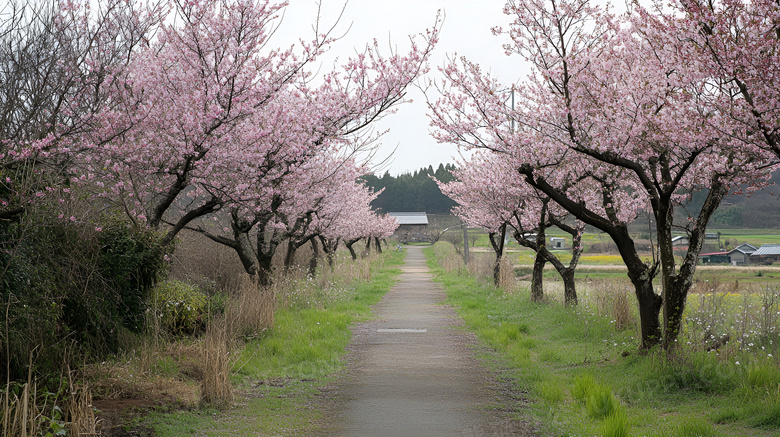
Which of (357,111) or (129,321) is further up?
(357,111)

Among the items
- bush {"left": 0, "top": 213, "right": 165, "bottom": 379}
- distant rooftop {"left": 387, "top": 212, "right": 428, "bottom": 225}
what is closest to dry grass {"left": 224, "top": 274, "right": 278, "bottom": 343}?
bush {"left": 0, "top": 213, "right": 165, "bottom": 379}

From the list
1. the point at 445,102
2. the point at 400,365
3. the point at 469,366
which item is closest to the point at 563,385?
the point at 469,366

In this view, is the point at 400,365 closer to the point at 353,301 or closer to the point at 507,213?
the point at 353,301

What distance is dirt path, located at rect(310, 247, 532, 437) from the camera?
19.5ft

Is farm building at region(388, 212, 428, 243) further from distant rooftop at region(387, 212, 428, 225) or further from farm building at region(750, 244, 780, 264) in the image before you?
farm building at region(750, 244, 780, 264)

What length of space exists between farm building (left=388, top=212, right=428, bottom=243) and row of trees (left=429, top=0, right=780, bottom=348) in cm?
9042

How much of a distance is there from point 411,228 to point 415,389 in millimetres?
101526

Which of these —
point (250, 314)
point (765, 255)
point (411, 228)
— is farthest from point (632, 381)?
point (411, 228)

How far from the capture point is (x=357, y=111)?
10.9 meters

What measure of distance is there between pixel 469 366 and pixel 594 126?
3974 mm

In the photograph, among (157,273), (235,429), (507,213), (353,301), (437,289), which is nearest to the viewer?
(235,429)

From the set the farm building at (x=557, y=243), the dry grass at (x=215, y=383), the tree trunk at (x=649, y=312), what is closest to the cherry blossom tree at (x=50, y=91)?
the dry grass at (x=215, y=383)

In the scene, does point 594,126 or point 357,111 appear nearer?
A: point 594,126

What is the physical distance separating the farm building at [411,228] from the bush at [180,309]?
90.6 metres
